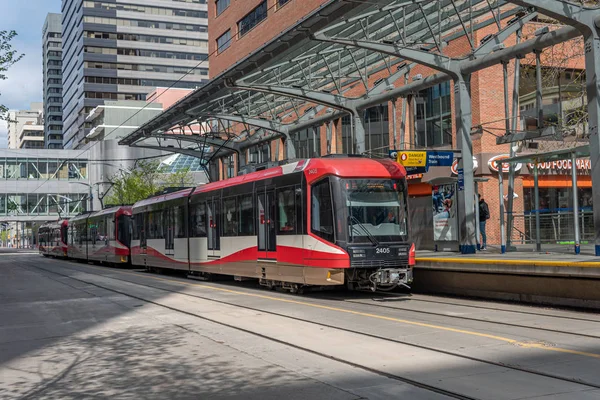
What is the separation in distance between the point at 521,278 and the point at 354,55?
48.0 ft

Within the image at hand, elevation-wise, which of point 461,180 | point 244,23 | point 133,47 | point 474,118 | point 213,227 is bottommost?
point 213,227

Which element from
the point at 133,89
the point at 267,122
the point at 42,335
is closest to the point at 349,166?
the point at 42,335

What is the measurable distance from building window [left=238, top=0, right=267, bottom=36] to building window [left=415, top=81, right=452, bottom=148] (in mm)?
18093

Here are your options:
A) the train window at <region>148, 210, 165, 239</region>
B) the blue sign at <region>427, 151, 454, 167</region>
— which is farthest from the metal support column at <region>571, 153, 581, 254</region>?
the train window at <region>148, 210, 165, 239</region>

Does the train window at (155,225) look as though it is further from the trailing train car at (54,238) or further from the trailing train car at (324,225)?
the trailing train car at (54,238)

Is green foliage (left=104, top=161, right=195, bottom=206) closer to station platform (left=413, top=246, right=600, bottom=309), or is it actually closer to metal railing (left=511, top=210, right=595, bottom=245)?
metal railing (left=511, top=210, right=595, bottom=245)

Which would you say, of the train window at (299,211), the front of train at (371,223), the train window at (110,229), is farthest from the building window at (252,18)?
the front of train at (371,223)

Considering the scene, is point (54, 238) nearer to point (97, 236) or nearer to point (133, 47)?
point (97, 236)

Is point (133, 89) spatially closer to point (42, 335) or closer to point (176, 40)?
point (176, 40)

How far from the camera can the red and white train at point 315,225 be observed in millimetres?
15227

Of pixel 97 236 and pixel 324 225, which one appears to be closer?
pixel 324 225

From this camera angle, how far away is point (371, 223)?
15555mm

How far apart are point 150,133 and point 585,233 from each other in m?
27.1

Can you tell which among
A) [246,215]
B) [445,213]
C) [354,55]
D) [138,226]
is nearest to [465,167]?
[445,213]
